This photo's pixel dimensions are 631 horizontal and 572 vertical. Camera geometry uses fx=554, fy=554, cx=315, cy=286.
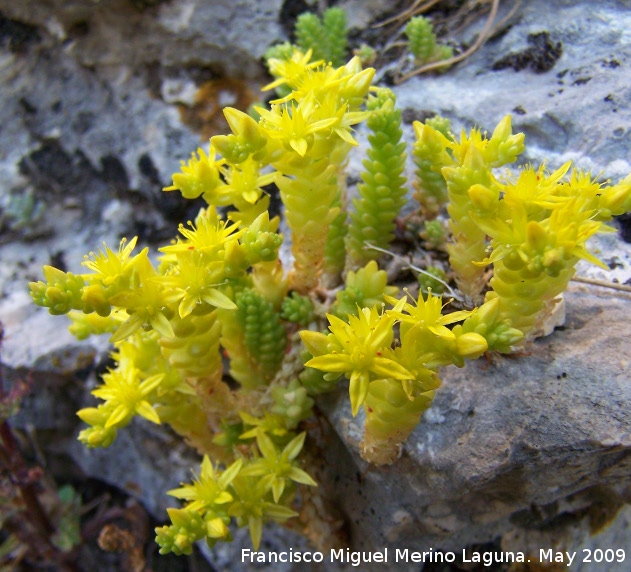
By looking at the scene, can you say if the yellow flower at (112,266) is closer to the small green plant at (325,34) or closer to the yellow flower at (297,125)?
the yellow flower at (297,125)

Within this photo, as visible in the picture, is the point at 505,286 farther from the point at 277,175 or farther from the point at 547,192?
the point at 277,175

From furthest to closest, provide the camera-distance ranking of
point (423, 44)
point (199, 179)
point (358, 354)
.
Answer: point (423, 44) → point (199, 179) → point (358, 354)

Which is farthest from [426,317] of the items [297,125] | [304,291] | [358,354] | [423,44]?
[423,44]

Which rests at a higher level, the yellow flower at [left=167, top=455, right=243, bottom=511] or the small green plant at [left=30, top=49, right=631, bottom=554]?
the small green plant at [left=30, top=49, right=631, bottom=554]

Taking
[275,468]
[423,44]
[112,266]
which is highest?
[423,44]

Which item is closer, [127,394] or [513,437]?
[513,437]

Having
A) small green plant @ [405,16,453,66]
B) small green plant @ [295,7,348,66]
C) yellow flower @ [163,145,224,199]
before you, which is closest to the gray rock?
yellow flower @ [163,145,224,199]

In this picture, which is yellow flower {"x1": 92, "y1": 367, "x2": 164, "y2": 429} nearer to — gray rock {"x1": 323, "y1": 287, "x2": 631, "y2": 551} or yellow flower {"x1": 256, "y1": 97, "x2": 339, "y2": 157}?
gray rock {"x1": 323, "y1": 287, "x2": 631, "y2": 551}

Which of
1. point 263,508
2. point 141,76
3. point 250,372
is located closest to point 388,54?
point 141,76

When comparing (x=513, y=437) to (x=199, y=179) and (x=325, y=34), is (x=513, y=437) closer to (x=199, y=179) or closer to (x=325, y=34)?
(x=199, y=179)
